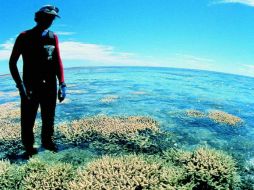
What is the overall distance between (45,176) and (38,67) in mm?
2826

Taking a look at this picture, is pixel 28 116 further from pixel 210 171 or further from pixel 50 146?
pixel 210 171

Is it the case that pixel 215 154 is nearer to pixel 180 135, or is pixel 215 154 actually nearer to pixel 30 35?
pixel 180 135

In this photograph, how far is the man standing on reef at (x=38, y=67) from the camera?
7707mm

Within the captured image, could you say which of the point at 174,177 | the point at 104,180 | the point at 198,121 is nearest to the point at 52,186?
the point at 104,180

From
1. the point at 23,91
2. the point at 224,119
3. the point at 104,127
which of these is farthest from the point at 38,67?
the point at 224,119

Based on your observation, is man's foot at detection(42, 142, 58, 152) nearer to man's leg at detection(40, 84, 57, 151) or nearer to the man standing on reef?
man's leg at detection(40, 84, 57, 151)

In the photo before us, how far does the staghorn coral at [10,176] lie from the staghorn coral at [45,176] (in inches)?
6.1

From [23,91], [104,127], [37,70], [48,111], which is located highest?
[37,70]

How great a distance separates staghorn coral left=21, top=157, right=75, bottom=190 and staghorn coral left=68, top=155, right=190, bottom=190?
10.2 inches

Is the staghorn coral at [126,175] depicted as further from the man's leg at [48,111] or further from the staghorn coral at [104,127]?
the staghorn coral at [104,127]

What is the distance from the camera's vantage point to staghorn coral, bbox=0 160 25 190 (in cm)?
744

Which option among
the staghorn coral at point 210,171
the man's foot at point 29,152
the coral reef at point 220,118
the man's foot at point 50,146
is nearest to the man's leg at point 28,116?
the man's foot at point 29,152

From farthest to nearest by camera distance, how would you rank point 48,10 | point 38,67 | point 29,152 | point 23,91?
1. point 29,152
2. point 38,67
3. point 23,91
4. point 48,10

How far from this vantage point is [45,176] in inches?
292
